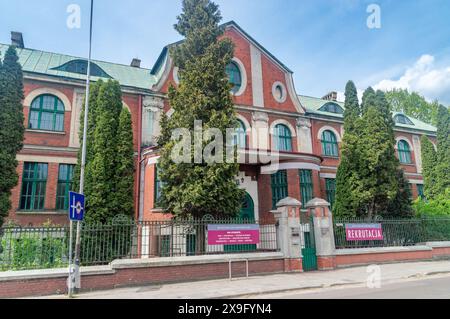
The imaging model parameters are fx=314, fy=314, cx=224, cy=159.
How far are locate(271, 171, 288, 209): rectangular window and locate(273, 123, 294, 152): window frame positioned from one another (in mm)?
4074

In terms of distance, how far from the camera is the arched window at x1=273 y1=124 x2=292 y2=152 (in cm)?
2313

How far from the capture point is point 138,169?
19.0 metres

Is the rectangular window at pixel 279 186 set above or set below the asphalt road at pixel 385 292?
above

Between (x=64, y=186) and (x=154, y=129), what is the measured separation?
6.13m

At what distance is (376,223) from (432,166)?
1489cm

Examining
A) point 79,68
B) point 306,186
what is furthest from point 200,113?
point 79,68

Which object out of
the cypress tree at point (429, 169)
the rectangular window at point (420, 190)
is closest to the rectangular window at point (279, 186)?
the cypress tree at point (429, 169)

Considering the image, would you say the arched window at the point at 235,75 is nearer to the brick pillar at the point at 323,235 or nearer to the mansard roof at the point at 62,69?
the mansard roof at the point at 62,69

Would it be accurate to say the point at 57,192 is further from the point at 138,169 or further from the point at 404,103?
the point at 404,103

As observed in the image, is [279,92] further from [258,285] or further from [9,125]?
[9,125]

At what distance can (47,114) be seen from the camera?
1839 centimetres

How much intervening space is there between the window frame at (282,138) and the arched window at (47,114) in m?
14.2

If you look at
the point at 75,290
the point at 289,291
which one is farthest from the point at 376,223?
the point at 75,290

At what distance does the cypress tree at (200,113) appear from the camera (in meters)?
12.4
